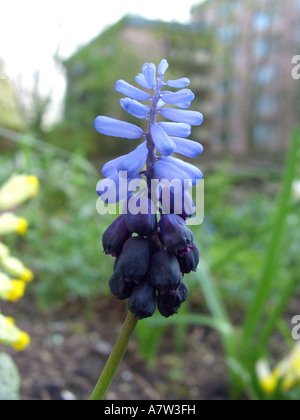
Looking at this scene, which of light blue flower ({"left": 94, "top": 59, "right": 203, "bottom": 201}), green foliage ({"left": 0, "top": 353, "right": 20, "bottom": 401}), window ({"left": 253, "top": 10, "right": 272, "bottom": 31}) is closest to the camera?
light blue flower ({"left": 94, "top": 59, "right": 203, "bottom": 201})

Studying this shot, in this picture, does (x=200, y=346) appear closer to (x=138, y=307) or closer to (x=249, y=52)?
(x=138, y=307)

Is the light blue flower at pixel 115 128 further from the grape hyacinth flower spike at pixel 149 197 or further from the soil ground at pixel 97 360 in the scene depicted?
the soil ground at pixel 97 360

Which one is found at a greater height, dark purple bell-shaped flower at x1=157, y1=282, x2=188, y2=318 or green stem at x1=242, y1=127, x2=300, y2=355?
green stem at x1=242, y1=127, x2=300, y2=355

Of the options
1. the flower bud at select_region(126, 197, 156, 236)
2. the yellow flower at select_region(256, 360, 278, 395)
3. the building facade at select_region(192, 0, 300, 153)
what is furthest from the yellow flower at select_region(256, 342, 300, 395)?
the building facade at select_region(192, 0, 300, 153)

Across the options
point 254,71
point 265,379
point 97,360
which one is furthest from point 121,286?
point 254,71

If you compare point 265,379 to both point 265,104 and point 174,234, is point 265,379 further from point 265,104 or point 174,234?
point 265,104

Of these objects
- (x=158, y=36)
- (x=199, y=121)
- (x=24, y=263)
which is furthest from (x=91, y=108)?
(x=199, y=121)

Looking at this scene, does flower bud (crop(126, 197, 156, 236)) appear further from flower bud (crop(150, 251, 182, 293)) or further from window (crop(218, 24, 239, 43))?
window (crop(218, 24, 239, 43))
